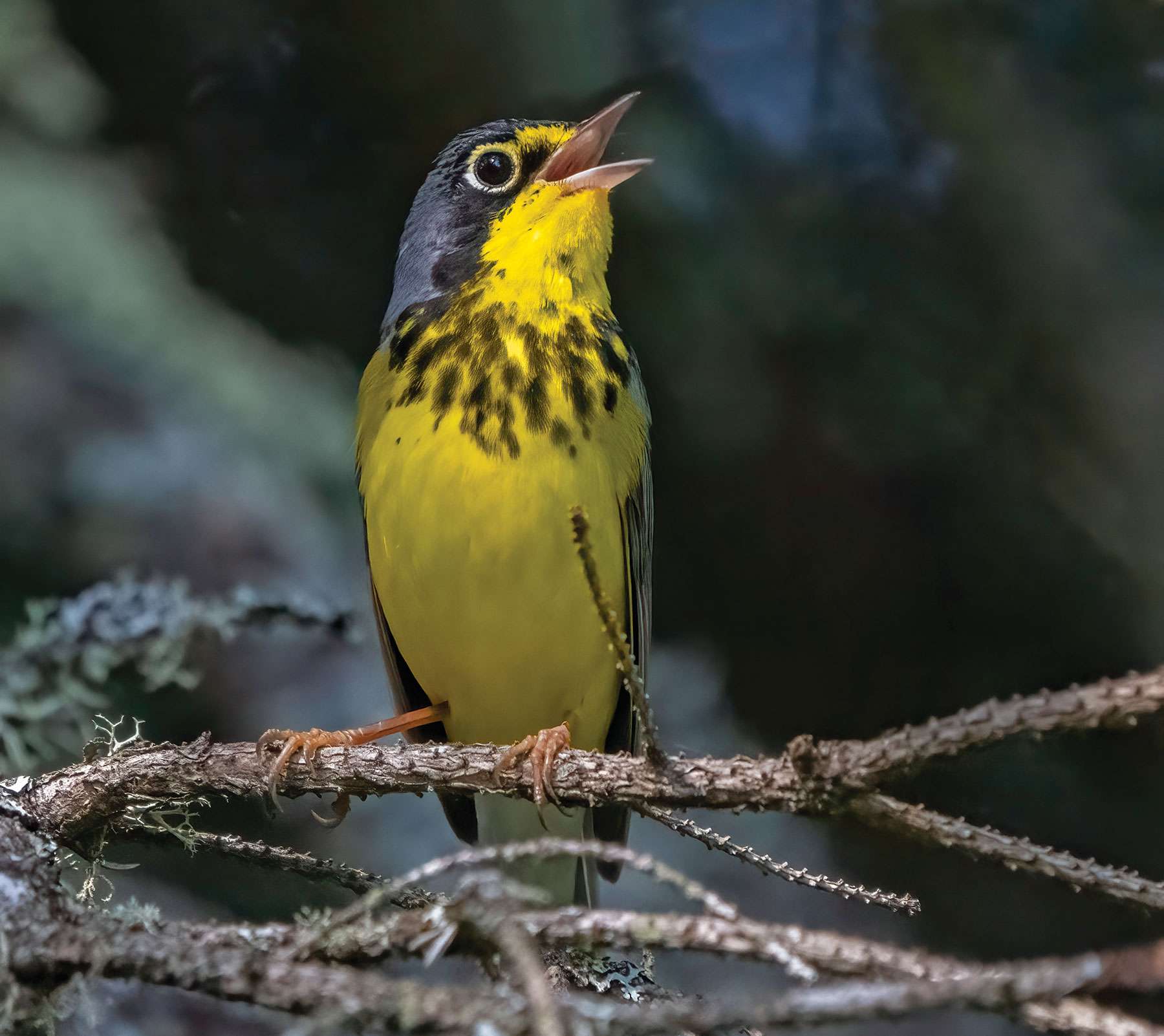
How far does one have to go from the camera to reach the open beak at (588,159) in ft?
7.89

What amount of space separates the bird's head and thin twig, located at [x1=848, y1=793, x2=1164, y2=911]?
1445 mm

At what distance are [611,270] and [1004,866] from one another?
6.60 feet

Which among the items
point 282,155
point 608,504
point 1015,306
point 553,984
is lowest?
point 553,984

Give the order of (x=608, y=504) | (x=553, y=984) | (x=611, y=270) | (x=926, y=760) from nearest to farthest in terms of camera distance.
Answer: (x=926, y=760)
(x=553, y=984)
(x=608, y=504)
(x=611, y=270)

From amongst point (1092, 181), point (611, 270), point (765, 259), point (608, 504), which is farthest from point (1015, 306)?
point (608, 504)

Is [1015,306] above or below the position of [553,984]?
above

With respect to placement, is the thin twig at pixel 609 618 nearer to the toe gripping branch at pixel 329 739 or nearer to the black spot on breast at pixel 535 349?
the toe gripping branch at pixel 329 739

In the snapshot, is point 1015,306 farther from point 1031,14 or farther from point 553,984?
point 553,984

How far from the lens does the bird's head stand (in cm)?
242

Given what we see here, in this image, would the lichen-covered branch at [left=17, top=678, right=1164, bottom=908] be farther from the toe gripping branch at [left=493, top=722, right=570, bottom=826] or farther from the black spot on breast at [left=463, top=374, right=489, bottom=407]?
the black spot on breast at [left=463, top=374, right=489, bottom=407]

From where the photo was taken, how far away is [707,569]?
3062 mm

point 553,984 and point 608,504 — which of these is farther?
point 608,504

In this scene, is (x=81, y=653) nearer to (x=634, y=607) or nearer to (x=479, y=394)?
(x=479, y=394)

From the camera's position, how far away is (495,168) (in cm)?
260
